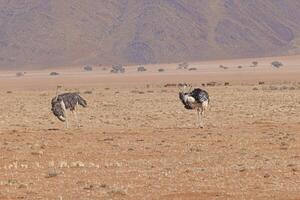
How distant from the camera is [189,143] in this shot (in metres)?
22.9

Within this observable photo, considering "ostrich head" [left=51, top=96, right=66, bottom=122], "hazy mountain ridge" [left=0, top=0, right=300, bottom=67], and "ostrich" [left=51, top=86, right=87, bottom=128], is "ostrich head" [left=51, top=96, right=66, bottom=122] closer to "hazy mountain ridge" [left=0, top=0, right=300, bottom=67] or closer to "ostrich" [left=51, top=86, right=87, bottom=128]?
"ostrich" [left=51, top=86, right=87, bottom=128]

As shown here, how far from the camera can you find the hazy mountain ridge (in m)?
165

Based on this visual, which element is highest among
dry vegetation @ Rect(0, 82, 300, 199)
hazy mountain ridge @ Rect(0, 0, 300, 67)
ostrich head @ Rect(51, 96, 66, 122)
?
hazy mountain ridge @ Rect(0, 0, 300, 67)

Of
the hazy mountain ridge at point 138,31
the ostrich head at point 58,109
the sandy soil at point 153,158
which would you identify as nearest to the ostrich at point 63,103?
the ostrich head at point 58,109

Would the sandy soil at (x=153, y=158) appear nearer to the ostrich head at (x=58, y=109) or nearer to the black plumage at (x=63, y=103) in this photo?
the ostrich head at (x=58, y=109)

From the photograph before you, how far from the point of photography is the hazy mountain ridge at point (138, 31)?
6511 inches

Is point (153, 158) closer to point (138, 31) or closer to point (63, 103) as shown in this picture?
point (63, 103)

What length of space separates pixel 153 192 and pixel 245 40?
162m

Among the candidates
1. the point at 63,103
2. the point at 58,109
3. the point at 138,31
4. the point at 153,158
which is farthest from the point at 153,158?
the point at 138,31

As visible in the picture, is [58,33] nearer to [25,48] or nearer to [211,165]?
[25,48]

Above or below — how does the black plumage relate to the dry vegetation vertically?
above

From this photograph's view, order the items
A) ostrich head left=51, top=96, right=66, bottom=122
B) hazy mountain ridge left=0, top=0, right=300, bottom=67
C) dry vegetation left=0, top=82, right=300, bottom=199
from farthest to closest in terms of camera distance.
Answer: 1. hazy mountain ridge left=0, top=0, right=300, bottom=67
2. ostrich head left=51, top=96, right=66, bottom=122
3. dry vegetation left=0, top=82, right=300, bottom=199

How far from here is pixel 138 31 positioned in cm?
17300

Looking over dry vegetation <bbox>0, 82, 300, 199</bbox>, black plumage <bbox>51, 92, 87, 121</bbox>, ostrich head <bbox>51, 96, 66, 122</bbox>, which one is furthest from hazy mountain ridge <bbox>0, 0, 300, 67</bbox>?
ostrich head <bbox>51, 96, 66, 122</bbox>
